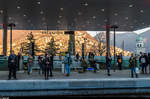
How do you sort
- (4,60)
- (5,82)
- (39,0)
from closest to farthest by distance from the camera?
(5,82)
(39,0)
(4,60)

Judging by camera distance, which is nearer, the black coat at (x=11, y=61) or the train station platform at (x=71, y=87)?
the train station platform at (x=71, y=87)

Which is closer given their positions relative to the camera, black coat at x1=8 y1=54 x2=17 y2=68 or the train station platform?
the train station platform

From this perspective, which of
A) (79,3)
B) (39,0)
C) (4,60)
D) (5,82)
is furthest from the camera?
(4,60)

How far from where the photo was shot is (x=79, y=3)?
65.7 ft

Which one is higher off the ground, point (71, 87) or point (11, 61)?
point (11, 61)

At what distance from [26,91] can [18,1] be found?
12.1 metres

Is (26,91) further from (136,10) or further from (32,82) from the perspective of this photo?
(136,10)

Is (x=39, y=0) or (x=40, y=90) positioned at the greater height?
(x=39, y=0)

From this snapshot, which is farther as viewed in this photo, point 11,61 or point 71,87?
point 11,61

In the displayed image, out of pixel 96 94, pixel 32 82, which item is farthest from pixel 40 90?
pixel 96 94

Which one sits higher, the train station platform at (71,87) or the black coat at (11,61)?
the black coat at (11,61)

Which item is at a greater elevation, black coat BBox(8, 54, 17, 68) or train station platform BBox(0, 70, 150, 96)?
black coat BBox(8, 54, 17, 68)

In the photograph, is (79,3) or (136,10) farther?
(136,10)

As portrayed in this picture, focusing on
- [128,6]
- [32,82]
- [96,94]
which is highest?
[128,6]
